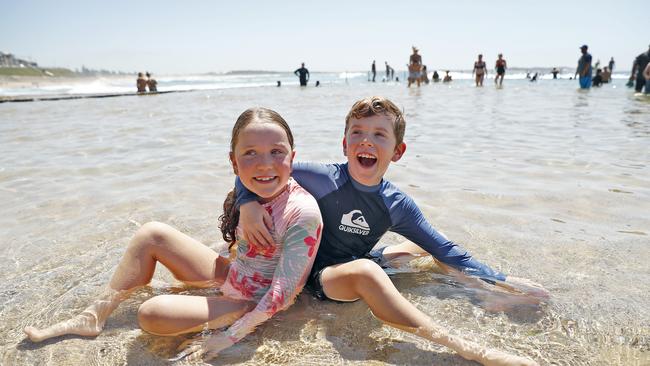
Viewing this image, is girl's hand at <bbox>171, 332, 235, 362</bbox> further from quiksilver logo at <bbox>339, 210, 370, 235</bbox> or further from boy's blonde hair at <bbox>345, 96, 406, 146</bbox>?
boy's blonde hair at <bbox>345, 96, 406, 146</bbox>

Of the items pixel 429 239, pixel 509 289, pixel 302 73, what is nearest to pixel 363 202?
pixel 429 239

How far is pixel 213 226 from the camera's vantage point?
153 inches

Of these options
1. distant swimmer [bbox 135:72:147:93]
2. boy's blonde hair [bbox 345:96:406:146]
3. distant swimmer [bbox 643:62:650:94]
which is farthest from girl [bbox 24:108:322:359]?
distant swimmer [bbox 135:72:147:93]

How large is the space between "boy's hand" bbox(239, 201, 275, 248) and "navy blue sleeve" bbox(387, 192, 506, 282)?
780 mm

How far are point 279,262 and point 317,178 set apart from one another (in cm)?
63

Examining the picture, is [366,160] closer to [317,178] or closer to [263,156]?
[317,178]

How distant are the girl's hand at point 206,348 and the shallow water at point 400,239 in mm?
56

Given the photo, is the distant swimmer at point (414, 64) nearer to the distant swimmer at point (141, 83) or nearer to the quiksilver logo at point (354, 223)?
the distant swimmer at point (141, 83)

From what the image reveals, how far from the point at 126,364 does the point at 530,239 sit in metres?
2.94

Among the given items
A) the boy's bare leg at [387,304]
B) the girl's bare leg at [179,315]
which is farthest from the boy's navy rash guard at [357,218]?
the girl's bare leg at [179,315]

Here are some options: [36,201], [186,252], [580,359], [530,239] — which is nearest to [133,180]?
[36,201]

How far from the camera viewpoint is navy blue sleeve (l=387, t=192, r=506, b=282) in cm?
265

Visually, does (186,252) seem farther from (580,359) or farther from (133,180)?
(133,180)

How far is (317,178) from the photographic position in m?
2.66
